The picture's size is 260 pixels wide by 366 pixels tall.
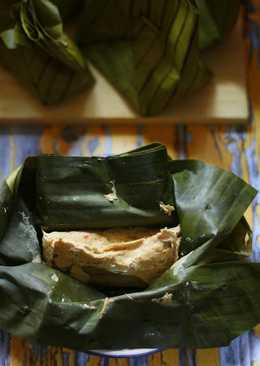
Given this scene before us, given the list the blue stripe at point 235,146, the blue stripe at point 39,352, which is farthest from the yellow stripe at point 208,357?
the blue stripe at point 235,146

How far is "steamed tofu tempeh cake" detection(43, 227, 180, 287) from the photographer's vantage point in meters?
0.99

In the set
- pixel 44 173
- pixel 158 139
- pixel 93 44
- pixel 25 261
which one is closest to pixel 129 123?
pixel 158 139

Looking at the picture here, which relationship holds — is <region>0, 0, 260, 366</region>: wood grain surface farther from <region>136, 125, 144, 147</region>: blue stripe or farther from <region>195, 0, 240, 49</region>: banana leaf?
<region>195, 0, 240, 49</region>: banana leaf

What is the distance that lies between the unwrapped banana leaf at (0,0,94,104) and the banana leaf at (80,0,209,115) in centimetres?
7

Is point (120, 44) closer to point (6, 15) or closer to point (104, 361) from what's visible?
point (6, 15)

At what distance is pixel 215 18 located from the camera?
1.29 m

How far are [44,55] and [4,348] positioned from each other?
0.54 meters

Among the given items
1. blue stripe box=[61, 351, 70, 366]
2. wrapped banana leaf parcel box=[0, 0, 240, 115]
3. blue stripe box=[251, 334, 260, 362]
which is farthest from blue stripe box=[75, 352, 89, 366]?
wrapped banana leaf parcel box=[0, 0, 240, 115]

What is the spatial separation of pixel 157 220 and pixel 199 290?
14 centimetres

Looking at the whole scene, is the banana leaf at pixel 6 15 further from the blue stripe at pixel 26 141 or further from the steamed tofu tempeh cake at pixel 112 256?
the steamed tofu tempeh cake at pixel 112 256

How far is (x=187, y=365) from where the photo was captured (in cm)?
102

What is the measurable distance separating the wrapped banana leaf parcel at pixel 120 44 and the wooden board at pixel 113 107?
0.02 meters

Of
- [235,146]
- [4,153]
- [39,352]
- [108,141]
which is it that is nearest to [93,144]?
[108,141]

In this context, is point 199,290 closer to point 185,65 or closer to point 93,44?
point 185,65
